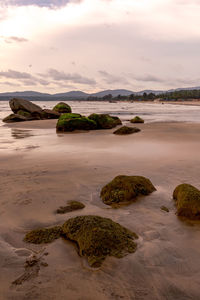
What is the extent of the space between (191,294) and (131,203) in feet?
6.95

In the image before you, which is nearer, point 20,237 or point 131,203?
point 20,237

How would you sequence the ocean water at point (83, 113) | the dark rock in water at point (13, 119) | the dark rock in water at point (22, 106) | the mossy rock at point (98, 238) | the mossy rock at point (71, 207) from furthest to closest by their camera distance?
the dark rock in water at point (22, 106), the dark rock in water at point (13, 119), the ocean water at point (83, 113), the mossy rock at point (71, 207), the mossy rock at point (98, 238)

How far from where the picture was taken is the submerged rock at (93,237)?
279 centimetres

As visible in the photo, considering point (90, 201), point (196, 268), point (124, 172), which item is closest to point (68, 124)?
point (124, 172)

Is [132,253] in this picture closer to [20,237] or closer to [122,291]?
[122,291]

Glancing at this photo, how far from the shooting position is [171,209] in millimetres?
4066

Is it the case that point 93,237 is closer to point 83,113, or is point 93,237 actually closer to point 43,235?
point 43,235

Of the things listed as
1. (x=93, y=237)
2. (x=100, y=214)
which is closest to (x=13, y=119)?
(x=100, y=214)

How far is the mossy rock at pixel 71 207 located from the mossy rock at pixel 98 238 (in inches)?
27.9

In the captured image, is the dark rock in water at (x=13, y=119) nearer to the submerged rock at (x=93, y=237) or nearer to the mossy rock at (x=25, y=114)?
the mossy rock at (x=25, y=114)

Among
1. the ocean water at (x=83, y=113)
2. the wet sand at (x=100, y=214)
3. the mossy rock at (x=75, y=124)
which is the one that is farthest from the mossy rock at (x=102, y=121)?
the wet sand at (x=100, y=214)

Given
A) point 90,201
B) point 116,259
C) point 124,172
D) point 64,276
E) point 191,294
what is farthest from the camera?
point 124,172

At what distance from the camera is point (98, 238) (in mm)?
2863

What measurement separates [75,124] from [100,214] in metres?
12.4
